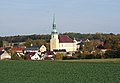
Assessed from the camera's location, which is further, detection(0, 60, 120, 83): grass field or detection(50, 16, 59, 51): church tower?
detection(50, 16, 59, 51): church tower

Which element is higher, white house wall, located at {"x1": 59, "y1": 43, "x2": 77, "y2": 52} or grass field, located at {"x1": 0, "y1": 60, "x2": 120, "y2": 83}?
white house wall, located at {"x1": 59, "y1": 43, "x2": 77, "y2": 52}

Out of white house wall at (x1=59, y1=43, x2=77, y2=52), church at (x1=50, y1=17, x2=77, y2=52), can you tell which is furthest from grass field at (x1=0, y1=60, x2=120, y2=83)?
white house wall at (x1=59, y1=43, x2=77, y2=52)

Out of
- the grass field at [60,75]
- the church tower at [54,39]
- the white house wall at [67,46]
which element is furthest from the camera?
the white house wall at [67,46]

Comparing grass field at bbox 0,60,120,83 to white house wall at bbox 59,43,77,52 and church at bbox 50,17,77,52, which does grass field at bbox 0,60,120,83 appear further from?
white house wall at bbox 59,43,77,52

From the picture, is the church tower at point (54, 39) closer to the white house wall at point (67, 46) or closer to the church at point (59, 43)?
the church at point (59, 43)

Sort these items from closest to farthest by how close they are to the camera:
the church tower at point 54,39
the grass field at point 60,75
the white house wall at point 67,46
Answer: the grass field at point 60,75, the church tower at point 54,39, the white house wall at point 67,46

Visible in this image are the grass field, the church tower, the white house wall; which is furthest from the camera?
the white house wall

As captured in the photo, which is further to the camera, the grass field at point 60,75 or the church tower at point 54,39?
the church tower at point 54,39

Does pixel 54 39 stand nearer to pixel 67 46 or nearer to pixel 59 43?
pixel 59 43

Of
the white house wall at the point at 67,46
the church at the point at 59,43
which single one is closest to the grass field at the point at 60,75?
the church at the point at 59,43

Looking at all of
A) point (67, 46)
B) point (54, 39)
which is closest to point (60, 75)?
point (54, 39)

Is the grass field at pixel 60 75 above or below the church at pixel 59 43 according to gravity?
below

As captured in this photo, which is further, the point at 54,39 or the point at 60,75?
the point at 54,39

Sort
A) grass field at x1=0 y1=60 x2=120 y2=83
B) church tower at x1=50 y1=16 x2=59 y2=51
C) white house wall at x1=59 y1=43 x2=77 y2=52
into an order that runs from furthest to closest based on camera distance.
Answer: white house wall at x1=59 y1=43 x2=77 y2=52 < church tower at x1=50 y1=16 x2=59 y2=51 < grass field at x1=0 y1=60 x2=120 y2=83
